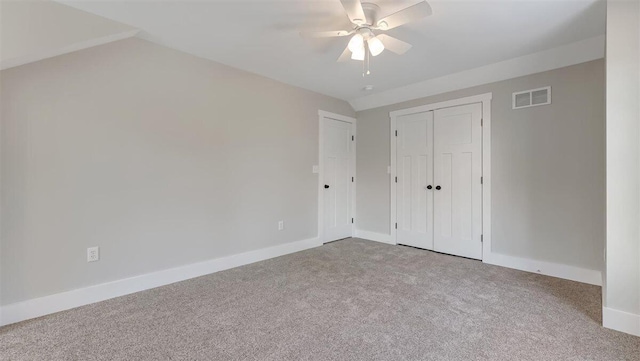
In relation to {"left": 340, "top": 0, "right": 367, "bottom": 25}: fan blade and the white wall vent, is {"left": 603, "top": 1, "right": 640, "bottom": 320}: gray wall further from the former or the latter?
{"left": 340, "top": 0, "right": 367, "bottom": 25}: fan blade

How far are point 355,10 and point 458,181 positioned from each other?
8.86 ft

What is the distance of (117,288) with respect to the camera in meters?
2.46

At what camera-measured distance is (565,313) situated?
2.15m

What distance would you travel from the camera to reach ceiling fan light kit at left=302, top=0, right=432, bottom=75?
72.1 inches

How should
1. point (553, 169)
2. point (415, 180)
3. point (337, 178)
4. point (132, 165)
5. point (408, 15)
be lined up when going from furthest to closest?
point (337, 178) → point (415, 180) → point (553, 169) → point (132, 165) → point (408, 15)

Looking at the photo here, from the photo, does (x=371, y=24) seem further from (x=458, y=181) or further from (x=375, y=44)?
(x=458, y=181)

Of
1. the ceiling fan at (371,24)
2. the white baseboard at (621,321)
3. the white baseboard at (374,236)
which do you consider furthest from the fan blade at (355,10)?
the white baseboard at (374,236)

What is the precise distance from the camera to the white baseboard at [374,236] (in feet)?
14.5

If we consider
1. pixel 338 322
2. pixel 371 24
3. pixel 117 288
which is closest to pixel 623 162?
pixel 371 24

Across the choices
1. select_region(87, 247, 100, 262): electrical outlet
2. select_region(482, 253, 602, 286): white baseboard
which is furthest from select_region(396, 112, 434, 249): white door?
select_region(87, 247, 100, 262): electrical outlet

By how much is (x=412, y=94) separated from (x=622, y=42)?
7.46 feet

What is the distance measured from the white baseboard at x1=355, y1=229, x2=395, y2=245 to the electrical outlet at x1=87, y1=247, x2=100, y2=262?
140 inches

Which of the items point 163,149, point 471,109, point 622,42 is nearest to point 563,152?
point 471,109

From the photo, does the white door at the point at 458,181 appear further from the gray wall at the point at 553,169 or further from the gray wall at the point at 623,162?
the gray wall at the point at 623,162
